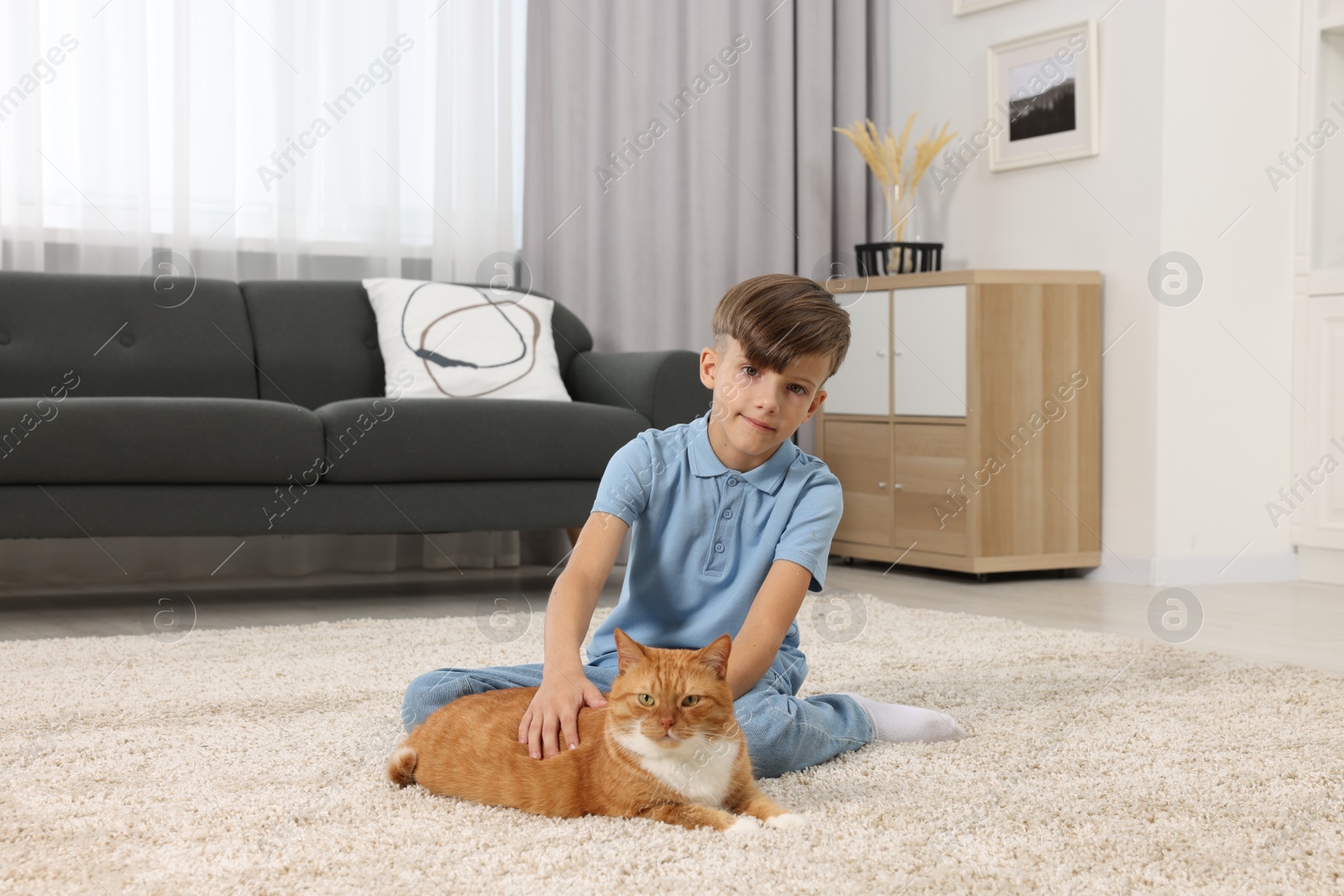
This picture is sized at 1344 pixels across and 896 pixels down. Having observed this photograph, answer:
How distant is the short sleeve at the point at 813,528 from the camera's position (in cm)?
134

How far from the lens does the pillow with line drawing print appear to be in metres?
3.06

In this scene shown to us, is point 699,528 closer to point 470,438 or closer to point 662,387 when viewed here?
point 470,438

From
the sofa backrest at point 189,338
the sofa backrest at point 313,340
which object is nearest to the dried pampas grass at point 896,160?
the sofa backrest at point 189,338

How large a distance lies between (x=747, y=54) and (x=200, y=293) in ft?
6.02

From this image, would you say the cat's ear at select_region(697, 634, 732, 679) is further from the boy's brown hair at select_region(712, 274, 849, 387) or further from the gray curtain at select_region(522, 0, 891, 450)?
the gray curtain at select_region(522, 0, 891, 450)

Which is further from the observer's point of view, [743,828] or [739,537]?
[739,537]

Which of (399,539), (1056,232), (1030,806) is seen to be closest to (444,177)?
(399,539)

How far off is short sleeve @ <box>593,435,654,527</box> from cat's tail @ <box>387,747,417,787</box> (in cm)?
33

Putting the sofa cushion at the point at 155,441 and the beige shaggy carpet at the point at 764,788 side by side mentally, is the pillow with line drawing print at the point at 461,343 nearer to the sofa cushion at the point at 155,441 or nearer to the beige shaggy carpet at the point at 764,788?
the sofa cushion at the point at 155,441

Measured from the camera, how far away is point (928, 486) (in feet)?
10.9

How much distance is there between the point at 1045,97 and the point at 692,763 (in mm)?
2915

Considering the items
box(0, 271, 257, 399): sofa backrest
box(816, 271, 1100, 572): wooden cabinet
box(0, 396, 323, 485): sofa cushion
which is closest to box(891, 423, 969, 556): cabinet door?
box(816, 271, 1100, 572): wooden cabinet

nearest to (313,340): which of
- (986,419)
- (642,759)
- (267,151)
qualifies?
(267,151)

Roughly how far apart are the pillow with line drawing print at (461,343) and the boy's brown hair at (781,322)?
176 centimetres
